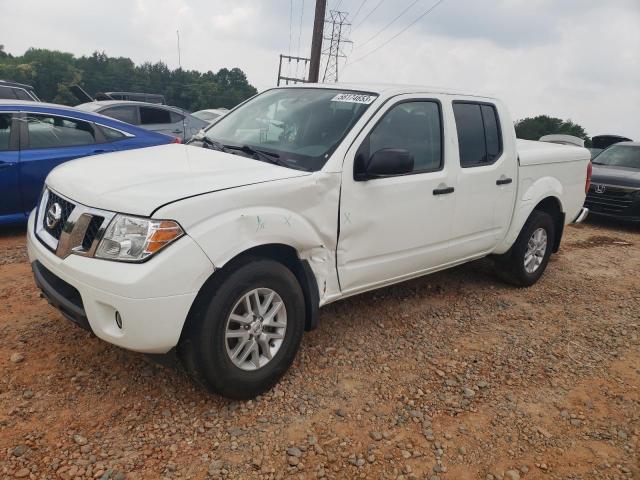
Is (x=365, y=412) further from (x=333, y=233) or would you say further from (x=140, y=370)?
(x=140, y=370)

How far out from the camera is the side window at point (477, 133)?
3986mm

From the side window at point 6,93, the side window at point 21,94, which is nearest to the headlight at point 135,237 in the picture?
the side window at point 6,93

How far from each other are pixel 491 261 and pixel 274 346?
3036 millimetres

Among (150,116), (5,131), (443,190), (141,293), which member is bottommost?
(141,293)

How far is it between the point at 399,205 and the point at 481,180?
3.41ft

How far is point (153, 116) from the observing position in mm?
9602

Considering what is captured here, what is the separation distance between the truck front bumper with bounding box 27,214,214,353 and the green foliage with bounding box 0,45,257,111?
49.5 m

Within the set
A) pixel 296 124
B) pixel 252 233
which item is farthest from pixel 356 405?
pixel 296 124

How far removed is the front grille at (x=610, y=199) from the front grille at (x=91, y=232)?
900 centimetres

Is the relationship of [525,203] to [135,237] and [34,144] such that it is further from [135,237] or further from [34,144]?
[34,144]

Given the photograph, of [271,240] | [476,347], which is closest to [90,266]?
[271,240]

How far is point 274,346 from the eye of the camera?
2.91 metres

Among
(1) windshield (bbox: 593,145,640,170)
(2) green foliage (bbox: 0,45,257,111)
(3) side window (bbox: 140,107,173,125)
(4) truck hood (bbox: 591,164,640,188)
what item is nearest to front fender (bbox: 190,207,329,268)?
(3) side window (bbox: 140,107,173,125)

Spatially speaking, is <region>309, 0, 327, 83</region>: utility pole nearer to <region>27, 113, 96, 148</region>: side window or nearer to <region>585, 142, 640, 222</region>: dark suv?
<region>585, 142, 640, 222</region>: dark suv
